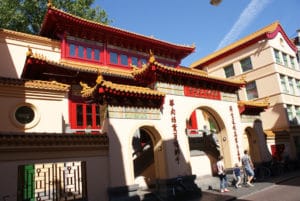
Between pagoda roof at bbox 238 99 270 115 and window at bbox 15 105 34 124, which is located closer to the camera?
window at bbox 15 105 34 124

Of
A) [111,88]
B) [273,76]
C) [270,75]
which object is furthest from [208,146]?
[270,75]

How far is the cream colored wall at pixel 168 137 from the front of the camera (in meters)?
10.0

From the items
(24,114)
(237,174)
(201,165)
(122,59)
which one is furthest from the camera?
(122,59)

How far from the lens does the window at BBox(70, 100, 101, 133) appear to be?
14914 millimetres

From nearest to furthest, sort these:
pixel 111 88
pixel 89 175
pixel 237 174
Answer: pixel 89 175 → pixel 111 88 → pixel 237 174

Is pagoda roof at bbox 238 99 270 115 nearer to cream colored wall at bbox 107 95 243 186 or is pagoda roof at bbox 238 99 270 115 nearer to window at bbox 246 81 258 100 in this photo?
cream colored wall at bbox 107 95 243 186

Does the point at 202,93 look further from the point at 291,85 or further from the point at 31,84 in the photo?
the point at 291,85

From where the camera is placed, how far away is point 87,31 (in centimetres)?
1755

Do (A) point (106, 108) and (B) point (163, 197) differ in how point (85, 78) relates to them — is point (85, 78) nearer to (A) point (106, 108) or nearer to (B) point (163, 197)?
(A) point (106, 108)

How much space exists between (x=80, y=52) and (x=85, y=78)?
117 inches

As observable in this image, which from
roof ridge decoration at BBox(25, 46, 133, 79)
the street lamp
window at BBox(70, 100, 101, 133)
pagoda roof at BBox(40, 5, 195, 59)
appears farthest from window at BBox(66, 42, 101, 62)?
the street lamp

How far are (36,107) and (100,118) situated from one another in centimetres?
376

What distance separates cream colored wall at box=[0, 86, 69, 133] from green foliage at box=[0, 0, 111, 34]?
12.8 meters

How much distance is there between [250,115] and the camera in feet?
55.3
